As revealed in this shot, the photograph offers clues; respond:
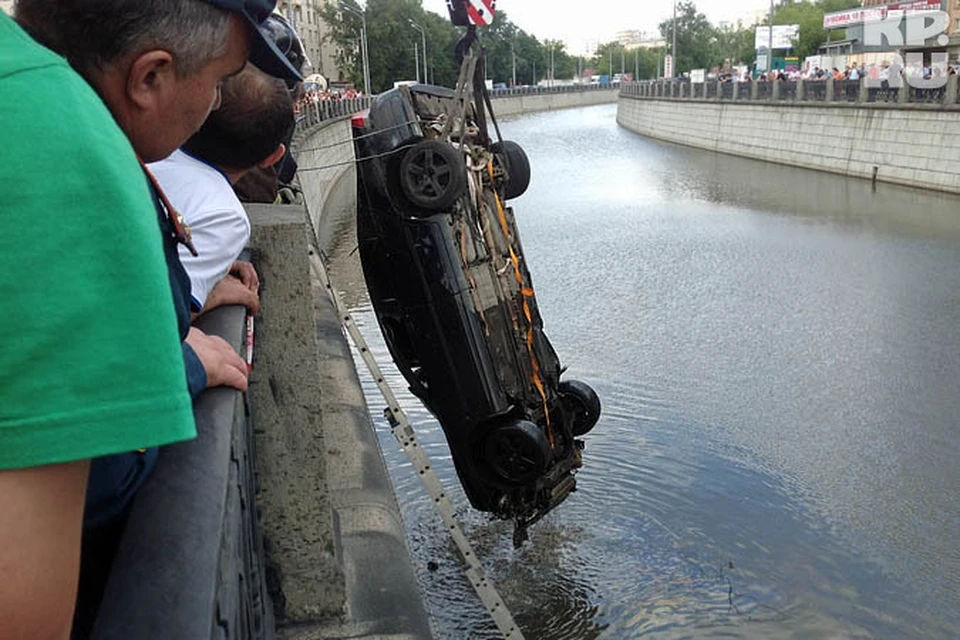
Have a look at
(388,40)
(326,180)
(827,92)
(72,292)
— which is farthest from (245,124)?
(388,40)

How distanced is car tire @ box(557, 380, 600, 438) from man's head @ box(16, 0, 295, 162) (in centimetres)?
495

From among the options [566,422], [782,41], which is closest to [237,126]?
[566,422]

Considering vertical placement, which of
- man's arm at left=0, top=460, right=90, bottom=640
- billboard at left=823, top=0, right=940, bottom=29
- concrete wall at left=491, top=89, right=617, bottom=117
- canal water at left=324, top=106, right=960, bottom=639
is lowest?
concrete wall at left=491, top=89, right=617, bottom=117

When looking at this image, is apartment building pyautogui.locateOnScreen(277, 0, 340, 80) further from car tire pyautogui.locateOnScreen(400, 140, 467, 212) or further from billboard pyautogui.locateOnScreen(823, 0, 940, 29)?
car tire pyautogui.locateOnScreen(400, 140, 467, 212)

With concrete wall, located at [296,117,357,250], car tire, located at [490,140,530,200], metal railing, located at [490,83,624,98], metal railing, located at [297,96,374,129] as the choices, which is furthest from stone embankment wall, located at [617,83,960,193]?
metal railing, located at [490,83,624,98]

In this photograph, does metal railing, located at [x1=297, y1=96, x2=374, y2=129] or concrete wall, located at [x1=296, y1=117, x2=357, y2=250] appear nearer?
concrete wall, located at [x1=296, y1=117, x2=357, y2=250]

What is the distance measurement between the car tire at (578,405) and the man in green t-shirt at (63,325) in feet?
17.3

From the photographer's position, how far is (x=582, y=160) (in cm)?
4075

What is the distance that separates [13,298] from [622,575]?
5856 millimetres

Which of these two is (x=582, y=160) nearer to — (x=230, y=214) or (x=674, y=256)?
(x=674, y=256)

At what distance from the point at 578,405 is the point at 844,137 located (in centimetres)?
2589

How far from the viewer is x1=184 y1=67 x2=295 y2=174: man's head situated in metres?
2.91

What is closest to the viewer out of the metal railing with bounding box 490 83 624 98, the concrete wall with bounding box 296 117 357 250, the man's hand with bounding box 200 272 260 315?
the man's hand with bounding box 200 272 260 315

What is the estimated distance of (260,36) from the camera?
4.81 ft
